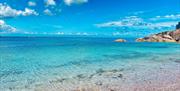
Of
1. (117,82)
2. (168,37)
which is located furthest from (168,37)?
(117,82)

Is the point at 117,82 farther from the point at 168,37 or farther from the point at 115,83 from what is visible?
the point at 168,37

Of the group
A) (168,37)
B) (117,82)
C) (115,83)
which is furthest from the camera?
(168,37)

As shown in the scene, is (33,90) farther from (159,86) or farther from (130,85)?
(159,86)

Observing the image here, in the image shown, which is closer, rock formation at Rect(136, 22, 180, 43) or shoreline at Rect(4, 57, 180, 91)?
shoreline at Rect(4, 57, 180, 91)

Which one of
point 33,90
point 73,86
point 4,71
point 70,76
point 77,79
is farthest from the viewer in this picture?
point 4,71

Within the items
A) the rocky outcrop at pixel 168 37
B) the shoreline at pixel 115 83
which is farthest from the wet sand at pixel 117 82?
the rocky outcrop at pixel 168 37

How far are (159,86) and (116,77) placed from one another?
15.8ft

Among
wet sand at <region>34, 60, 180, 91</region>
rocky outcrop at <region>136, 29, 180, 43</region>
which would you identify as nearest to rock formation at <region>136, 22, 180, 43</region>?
rocky outcrop at <region>136, 29, 180, 43</region>

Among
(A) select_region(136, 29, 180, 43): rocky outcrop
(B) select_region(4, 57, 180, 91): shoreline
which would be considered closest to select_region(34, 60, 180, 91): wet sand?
(B) select_region(4, 57, 180, 91): shoreline

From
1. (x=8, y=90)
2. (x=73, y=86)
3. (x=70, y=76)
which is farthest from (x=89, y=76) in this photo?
(x=8, y=90)

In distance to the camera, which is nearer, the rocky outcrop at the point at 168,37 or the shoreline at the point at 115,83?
the shoreline at the point at 115,83

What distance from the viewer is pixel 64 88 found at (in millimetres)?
18906

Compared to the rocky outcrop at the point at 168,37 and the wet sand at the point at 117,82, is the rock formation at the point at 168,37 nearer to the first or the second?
the rocky outcrop at the point at 168,37

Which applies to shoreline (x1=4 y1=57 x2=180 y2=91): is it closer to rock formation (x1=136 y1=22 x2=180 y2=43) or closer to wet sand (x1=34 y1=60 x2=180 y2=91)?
wet sand (x1=34 y1=60 x2=180 y2=91)
